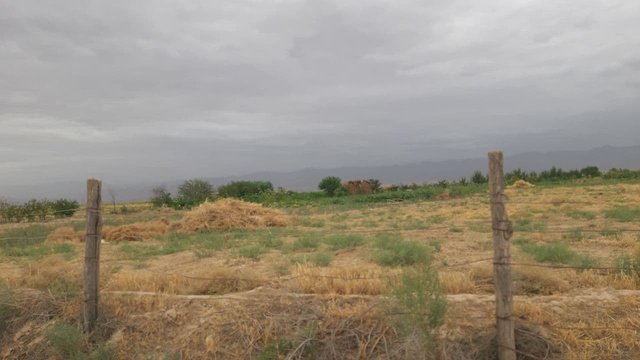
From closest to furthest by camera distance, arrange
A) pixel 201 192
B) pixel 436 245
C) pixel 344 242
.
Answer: pixel 436 245 < pixel 344 242 < pixel 201 192

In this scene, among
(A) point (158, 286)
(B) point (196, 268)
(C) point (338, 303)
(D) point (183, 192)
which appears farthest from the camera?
(D) point (183, 192)

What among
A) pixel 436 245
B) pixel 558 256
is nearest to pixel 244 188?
pixel 436 245

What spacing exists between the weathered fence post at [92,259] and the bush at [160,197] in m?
35.9

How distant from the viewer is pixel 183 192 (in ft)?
156

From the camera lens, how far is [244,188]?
158 feet

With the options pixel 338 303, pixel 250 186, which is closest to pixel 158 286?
pixel 338 303

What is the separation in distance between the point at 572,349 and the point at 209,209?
14.9 meters

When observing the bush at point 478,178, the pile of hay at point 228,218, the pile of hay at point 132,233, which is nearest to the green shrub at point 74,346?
the pile of hay at point 132,233

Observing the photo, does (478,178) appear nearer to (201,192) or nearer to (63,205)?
(201,192)

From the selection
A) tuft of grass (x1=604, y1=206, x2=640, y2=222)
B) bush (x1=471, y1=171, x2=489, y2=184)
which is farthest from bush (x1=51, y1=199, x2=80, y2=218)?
bush (x1=471, y1=171, x2=489, y2=184)

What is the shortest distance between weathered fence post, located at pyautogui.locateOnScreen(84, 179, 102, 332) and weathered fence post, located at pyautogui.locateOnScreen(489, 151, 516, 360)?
4908mm

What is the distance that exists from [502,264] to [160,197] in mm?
41617

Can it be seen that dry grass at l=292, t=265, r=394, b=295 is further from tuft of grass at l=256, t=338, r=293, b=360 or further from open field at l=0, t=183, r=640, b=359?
tuft of grass at l=256, t=338, r=293, b=360

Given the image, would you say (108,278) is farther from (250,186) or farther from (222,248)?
(250,186)
